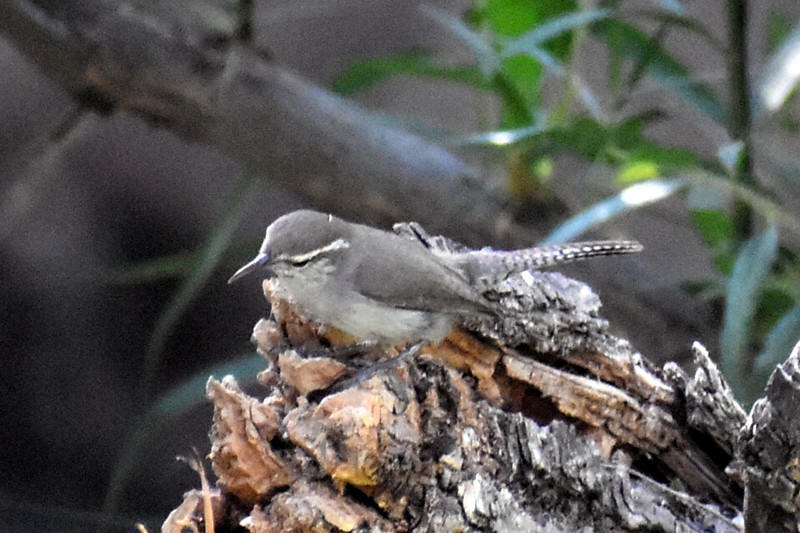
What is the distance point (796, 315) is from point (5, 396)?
2875 millimetres

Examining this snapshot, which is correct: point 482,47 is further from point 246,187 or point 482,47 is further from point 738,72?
point 246,187

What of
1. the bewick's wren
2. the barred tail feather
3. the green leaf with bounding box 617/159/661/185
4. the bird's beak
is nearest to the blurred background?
the green leaf with bounding box 617/159/661/185

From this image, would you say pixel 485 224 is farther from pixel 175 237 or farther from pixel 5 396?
pixel 5 396

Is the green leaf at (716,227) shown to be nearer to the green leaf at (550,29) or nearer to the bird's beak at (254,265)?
the green leaf at (550,29)

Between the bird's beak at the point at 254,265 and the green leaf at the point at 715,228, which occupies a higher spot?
the green leaf at the point at 715,228

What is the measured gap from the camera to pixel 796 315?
2.45 meters

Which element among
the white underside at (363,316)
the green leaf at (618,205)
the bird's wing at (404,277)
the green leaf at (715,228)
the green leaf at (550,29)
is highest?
the green leaf at (550,29)

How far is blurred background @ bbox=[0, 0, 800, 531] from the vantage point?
2732 mm

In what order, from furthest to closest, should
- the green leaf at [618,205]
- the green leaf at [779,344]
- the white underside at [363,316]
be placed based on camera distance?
the green leaf at [618,205] < the green leaf at [779,344] < the white underside at [363,316]

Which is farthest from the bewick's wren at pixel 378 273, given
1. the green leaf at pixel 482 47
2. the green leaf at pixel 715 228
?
the green leaf at pixel 715 228

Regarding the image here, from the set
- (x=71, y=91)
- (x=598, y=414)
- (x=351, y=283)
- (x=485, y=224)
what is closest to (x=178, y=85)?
(x=71, y=91)

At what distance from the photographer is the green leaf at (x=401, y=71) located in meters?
2.92

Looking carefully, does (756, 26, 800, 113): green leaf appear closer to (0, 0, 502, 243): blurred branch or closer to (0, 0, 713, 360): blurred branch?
(0, 0, 713, 360): blurred branch

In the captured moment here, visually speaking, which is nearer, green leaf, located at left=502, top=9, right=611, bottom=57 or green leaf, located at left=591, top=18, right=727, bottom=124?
green leaf, located at left=502, top=9, right=611, bottom=57
